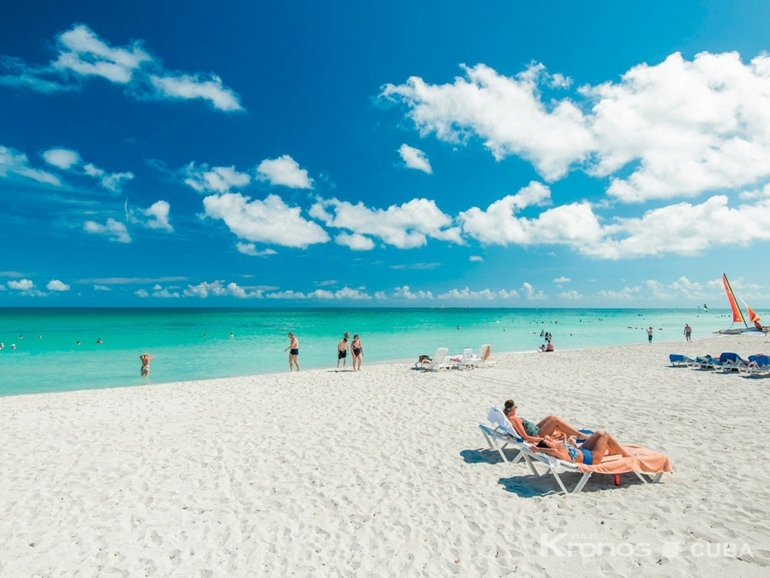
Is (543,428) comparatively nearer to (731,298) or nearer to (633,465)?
(633,465)

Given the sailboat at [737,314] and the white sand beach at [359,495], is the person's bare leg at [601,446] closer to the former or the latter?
the white sand beach at [359,495]

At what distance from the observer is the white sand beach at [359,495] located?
4559 mm

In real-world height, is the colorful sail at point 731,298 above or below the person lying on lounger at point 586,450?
above

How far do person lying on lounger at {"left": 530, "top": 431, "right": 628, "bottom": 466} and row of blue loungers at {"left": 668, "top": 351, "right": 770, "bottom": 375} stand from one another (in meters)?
12.9

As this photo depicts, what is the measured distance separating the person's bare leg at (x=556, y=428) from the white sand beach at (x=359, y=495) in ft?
2.57

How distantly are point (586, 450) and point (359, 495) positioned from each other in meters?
3.36

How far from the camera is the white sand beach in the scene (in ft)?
15.0

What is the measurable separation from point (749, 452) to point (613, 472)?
3248 mm

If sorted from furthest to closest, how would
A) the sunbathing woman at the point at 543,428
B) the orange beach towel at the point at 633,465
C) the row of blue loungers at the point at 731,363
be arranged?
the row of blue loungers at the point at 731,363
the sunbathing woman at the point at 543,428
the orange beach towel at the point at 633,465

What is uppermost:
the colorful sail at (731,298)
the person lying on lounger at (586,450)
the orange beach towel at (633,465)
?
the colorful sail at (731,298)

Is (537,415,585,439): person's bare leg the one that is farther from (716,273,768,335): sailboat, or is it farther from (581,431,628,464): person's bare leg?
(716,273,768,335): sailboat

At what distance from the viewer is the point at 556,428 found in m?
7.31

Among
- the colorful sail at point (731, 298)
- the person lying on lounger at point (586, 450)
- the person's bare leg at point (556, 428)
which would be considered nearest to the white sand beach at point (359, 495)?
the person lying on lounger at point (586, 450)

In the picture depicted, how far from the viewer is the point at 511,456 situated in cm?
748
